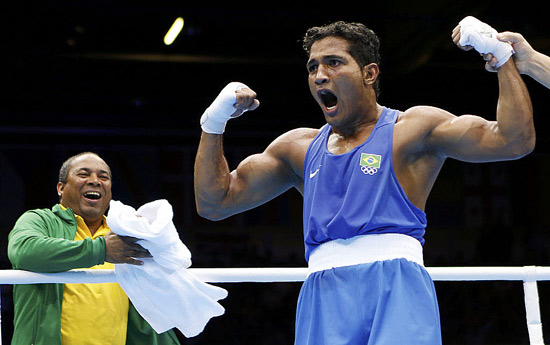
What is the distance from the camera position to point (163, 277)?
2.23 m

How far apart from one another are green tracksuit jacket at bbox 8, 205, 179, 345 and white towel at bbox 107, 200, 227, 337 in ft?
0.38

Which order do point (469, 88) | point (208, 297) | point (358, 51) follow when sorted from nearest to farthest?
point (358, 51)
point (208, 297)
point (469, 88)

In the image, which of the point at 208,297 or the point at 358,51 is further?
the point at 208,297

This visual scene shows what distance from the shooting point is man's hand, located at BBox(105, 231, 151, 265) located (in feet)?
7.29

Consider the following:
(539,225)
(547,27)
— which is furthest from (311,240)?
(539,225)

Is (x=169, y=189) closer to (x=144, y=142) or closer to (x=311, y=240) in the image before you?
(x=144, y=142)

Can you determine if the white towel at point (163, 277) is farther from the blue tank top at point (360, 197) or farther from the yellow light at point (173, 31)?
the yellow light at point (173, 31)

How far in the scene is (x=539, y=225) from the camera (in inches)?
299

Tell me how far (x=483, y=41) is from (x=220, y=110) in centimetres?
69

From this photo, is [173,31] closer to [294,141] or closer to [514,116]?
[294,141]

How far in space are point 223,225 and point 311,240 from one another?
202 inches

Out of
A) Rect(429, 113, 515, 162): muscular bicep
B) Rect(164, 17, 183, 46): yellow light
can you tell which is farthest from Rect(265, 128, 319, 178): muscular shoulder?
Rect(164, 17, 183, 46): yellow light

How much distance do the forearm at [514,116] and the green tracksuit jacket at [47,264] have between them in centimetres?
118

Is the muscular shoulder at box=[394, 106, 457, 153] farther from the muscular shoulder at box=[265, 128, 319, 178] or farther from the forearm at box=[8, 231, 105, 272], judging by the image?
the forearm at box=[8, 231, 105, 272]
